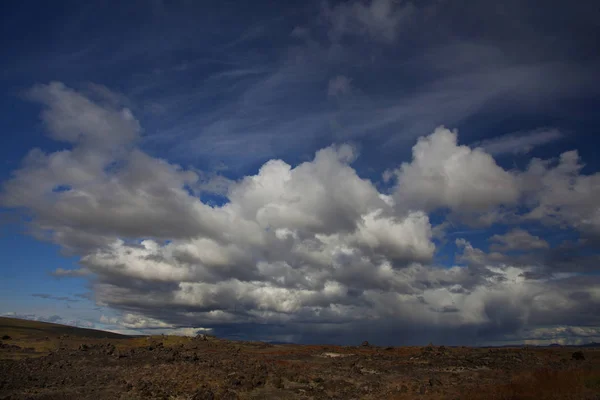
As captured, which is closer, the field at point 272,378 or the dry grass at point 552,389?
the dry grass at point 552,389

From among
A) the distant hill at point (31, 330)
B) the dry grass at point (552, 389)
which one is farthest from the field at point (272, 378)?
the distant hill at point (31, 330)

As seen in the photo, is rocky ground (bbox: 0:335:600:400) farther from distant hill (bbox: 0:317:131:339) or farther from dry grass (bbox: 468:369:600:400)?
distant hill (bbox: 0:317:131:339)

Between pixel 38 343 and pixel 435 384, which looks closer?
pixel 435 384

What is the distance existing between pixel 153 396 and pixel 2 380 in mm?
14945

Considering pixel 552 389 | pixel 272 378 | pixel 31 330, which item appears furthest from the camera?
pixel 31 330

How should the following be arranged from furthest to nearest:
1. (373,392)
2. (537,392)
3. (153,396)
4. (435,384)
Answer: (435,384), (373,392), (153,396), (537,392)

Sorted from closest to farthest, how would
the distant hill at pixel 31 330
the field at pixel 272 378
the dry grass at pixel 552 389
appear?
1. the dry grass at pixel 552 389
2. the field at pixel 272 378
3. the distant hill at pixel 31 330

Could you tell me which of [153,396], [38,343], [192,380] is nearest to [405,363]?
[192,380]

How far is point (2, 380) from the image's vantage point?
39188 mm

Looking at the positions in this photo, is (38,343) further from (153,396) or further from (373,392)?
(373,392)

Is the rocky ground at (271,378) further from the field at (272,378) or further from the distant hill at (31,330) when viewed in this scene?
the distant hill at (31,330)

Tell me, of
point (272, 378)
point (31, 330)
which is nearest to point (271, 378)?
point (272, 378)

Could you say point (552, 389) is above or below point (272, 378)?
above

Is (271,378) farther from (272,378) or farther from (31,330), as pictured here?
(31,330)
